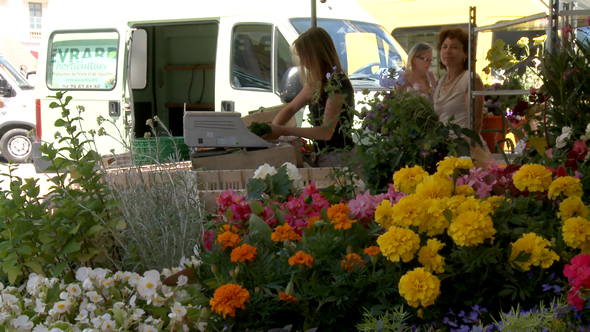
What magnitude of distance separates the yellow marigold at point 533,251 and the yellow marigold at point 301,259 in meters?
0.40

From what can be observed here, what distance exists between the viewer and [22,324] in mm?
1357

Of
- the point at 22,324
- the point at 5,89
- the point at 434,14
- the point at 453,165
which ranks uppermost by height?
the point at 434,14

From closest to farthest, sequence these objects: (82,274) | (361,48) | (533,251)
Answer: (533,251)
(82,274)
(361,48)

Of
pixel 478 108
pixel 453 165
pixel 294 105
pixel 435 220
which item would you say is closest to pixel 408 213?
pixel 435 220

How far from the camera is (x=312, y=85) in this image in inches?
134

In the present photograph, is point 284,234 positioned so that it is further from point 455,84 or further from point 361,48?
point 361,48

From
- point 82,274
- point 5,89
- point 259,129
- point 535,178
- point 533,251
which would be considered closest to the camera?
point 533,251

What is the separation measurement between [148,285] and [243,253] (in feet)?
0.97

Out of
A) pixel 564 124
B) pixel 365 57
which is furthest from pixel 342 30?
pixel 564 124

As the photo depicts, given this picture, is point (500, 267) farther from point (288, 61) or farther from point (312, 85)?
point (288, 61)

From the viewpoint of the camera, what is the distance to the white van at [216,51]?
5.66m

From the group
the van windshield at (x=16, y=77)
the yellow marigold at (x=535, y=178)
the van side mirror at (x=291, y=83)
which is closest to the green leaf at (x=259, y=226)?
the yellow marigold at (x=535, y=178)

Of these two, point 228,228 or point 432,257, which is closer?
point 432,257

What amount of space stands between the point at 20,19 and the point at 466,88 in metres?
34.6
